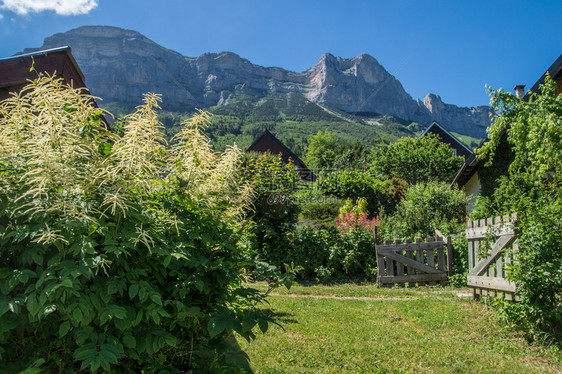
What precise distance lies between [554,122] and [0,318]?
9.54 metres

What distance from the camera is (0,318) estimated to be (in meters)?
2.15

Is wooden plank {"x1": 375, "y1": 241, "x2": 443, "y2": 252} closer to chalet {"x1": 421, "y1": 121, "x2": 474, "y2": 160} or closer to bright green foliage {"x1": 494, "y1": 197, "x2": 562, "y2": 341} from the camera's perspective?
bright green foliage {"x1": 494, "y1": 197, "x2": 562, "y2": 341}

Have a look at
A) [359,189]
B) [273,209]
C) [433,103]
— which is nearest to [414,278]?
[273,209]

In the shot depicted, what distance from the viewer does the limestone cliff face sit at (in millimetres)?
131500

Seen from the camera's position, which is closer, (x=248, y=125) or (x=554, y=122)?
(x=554, y=122)

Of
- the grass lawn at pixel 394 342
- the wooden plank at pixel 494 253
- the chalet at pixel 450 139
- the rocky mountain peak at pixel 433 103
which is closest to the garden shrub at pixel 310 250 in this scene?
the grass lawn at pixel 394 342

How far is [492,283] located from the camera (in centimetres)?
600

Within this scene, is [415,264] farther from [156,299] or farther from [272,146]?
[272,146]

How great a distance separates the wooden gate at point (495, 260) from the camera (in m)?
5.53

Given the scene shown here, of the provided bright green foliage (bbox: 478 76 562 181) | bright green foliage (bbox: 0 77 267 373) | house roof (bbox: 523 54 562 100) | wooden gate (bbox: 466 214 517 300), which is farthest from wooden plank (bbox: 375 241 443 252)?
bright green foliage (bbox: 0 77 267 373)

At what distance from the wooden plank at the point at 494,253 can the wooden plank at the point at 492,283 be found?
0.45 feet

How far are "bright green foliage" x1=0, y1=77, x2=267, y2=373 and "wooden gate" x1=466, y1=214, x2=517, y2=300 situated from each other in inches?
175

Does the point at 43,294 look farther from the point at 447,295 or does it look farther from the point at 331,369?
the point at 447,295

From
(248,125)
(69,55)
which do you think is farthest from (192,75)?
(69,55)
